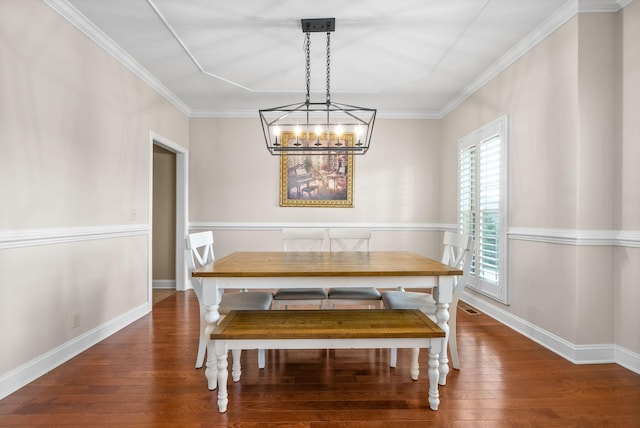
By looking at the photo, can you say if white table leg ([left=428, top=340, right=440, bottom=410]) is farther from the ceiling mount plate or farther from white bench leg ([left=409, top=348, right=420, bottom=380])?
the ceiling mount plate

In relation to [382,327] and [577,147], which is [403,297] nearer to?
[382,327]

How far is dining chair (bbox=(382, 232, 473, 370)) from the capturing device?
90.8 inches

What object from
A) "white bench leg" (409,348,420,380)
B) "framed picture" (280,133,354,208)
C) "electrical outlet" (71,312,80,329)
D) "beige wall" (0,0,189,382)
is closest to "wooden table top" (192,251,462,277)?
"white bench leg" (409,348,420,380)

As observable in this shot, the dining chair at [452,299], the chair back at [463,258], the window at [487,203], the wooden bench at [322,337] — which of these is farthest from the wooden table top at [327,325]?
the window at [487,203]

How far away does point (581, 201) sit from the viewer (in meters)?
2.45

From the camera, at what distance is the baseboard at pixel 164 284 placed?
4906 mm

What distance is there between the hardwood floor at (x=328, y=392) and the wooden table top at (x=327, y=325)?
44cm

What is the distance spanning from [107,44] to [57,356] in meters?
2.58

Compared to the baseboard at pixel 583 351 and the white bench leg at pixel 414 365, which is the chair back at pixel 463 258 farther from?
the baseboard at pixel 583 351

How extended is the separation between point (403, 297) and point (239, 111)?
144 inches

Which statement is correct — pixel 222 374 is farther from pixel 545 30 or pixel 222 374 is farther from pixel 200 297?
pixel 545 30

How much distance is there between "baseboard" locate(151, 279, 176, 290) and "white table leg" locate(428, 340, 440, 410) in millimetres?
4100

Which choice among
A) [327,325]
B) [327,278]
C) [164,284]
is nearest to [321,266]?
[327,278]

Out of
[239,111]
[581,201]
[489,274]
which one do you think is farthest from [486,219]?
[239,111]
